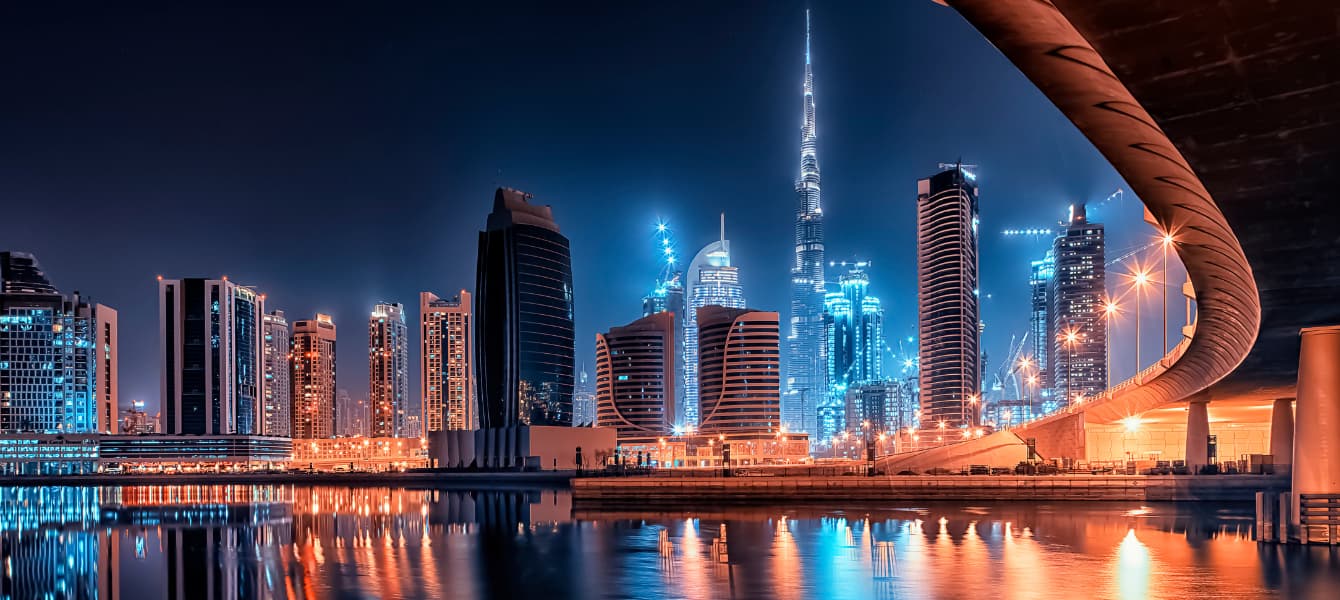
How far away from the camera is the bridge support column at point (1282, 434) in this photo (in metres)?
70.7

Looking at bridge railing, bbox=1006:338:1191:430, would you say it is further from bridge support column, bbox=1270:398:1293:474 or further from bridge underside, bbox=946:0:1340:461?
bridge underside, bbox=946:0:1340:461

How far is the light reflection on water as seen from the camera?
106 ft

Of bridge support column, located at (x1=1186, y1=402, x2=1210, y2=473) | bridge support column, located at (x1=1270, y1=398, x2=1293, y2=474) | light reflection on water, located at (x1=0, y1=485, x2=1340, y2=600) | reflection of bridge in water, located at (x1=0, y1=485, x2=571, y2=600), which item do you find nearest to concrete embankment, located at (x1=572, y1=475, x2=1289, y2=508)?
light reflection on water, located at (x1=0, y1=485, x2=1340, y2=600)

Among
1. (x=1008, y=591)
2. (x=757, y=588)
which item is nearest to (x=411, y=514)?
(x=757, y=588)

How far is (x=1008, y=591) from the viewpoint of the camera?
98.3 feet

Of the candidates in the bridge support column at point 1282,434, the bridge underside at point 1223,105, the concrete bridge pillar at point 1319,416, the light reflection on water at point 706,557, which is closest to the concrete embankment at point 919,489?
the light reflection on water at point 706,557

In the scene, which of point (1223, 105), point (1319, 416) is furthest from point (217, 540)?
point (1223, 105)

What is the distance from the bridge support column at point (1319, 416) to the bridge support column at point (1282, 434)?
33.7m

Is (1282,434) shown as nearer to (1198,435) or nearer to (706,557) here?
(1198,435)

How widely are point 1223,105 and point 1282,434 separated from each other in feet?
207

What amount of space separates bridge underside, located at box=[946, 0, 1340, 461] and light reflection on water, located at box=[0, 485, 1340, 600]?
Result: 903 cm

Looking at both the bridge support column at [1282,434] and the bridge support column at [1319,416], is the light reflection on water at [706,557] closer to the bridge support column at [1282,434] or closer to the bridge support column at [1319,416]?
the bridge support column at [1319,416]

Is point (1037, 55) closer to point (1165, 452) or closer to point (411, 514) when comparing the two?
point (411, 514)

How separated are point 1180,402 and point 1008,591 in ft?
172
